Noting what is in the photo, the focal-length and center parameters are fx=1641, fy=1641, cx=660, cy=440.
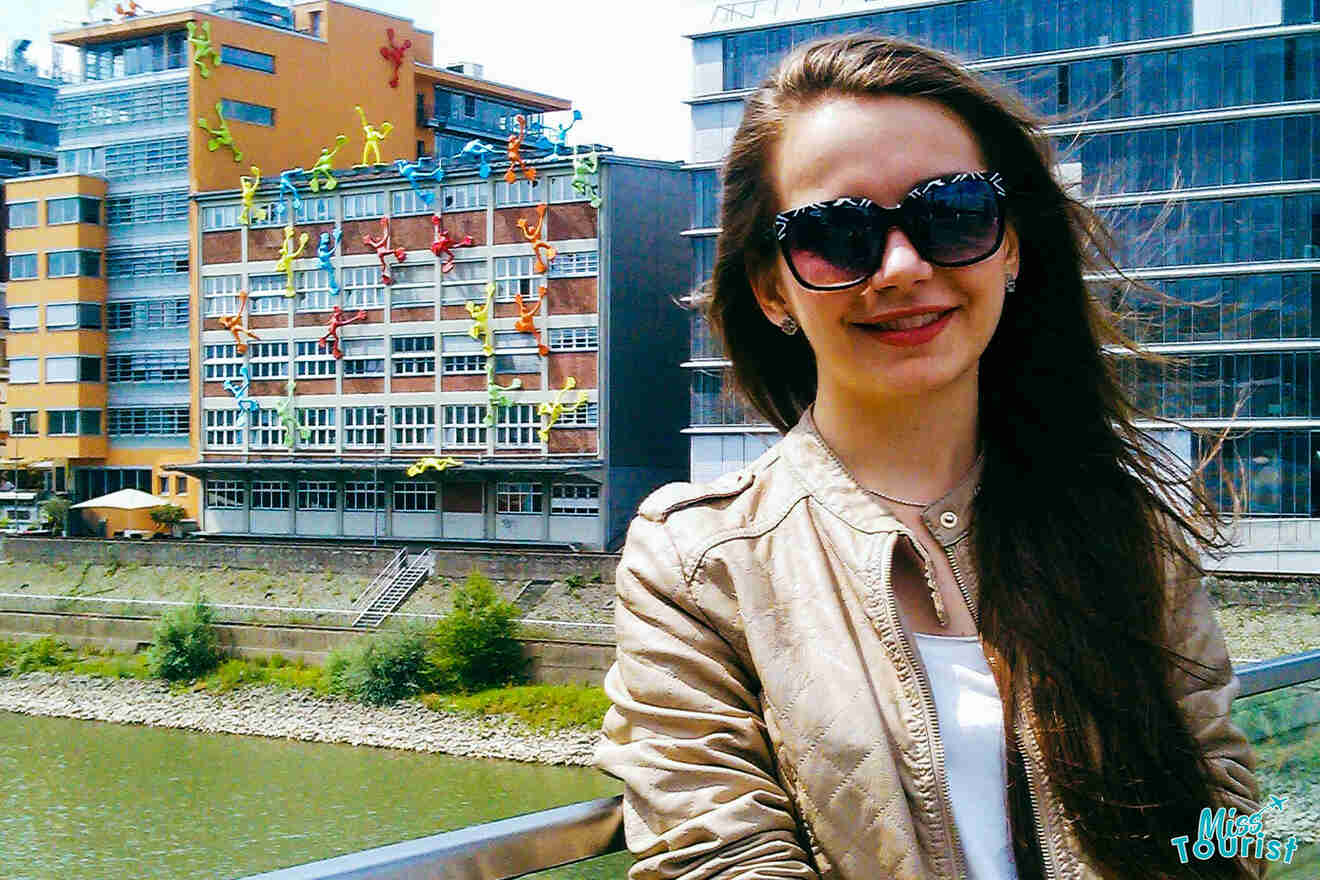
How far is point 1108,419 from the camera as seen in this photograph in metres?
1.77

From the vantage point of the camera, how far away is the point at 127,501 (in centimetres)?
3841

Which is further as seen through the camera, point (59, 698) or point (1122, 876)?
point (59, 698)

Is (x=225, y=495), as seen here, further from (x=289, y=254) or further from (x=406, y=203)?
(x=406, y=203)

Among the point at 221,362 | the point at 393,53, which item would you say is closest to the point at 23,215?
the point at 221,362

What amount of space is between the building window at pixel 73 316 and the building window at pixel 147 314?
0.33 metres

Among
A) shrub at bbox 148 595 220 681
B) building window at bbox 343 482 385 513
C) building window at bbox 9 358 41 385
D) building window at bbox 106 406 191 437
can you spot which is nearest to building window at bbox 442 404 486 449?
building window at bbox 343 482 385 513

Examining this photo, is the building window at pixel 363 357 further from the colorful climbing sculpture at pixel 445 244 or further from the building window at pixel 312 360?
the colorful climbing sculpture at pixel 445 244

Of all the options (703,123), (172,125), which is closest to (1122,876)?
(703,123)

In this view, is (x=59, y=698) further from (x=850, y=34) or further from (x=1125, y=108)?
(x=850, y=34)

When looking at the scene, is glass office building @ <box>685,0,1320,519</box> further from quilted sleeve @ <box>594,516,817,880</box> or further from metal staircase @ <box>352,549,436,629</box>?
quilted sleeve @ <box>594,516,817,880</box>

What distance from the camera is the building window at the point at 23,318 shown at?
41.8 meters

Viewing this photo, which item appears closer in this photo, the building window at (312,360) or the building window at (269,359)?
the building window at (312,360)

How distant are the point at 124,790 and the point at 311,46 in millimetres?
21294

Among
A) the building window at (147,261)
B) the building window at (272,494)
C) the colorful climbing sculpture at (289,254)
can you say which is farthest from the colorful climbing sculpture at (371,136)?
the building window at (272,494)
